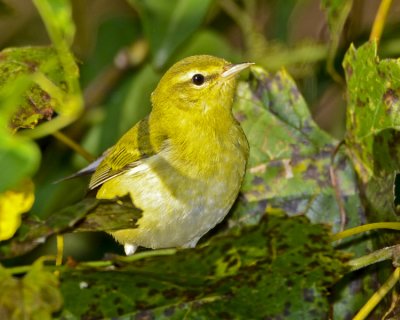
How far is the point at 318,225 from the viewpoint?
166 centimetres

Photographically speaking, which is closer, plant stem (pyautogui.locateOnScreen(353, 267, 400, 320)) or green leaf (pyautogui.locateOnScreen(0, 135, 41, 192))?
green leaf (pyautogui.locateOnScreen(0, 135, 41, 192))

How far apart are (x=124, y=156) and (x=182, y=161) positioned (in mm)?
217

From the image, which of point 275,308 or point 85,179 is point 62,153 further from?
point 275,308

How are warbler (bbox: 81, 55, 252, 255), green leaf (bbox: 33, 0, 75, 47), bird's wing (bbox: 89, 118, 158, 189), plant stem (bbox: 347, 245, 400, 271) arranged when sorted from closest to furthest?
green leaf (bbox: 33, 0, 75, 47)
plant stem (bbox: 347, 245, 400, 271)
warbler (bbox: 81, 55, 252, 255)
bird's wing (bbox: 89, 118, 158, 189)

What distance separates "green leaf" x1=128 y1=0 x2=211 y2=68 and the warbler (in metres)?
0.08

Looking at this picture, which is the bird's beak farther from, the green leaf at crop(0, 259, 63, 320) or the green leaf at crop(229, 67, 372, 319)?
the green leaf at crop(0, 259, 63, 320)

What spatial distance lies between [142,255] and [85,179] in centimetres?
152

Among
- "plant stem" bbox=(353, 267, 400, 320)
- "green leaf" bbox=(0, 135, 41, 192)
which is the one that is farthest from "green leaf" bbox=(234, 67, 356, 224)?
"green leaf" bbox=(0, 135, 41, 192)

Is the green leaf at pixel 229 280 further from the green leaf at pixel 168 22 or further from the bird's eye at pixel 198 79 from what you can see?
the green leaf at pixel 168 22

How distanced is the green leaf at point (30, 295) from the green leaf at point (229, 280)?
124 mm

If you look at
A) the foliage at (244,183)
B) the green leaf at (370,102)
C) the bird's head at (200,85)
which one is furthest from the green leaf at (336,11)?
the bird's head at (200,85)

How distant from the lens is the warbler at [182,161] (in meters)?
2.34

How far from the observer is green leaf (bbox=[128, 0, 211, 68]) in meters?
2.68

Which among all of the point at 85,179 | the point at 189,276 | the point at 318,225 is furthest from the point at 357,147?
the point at 85,179
